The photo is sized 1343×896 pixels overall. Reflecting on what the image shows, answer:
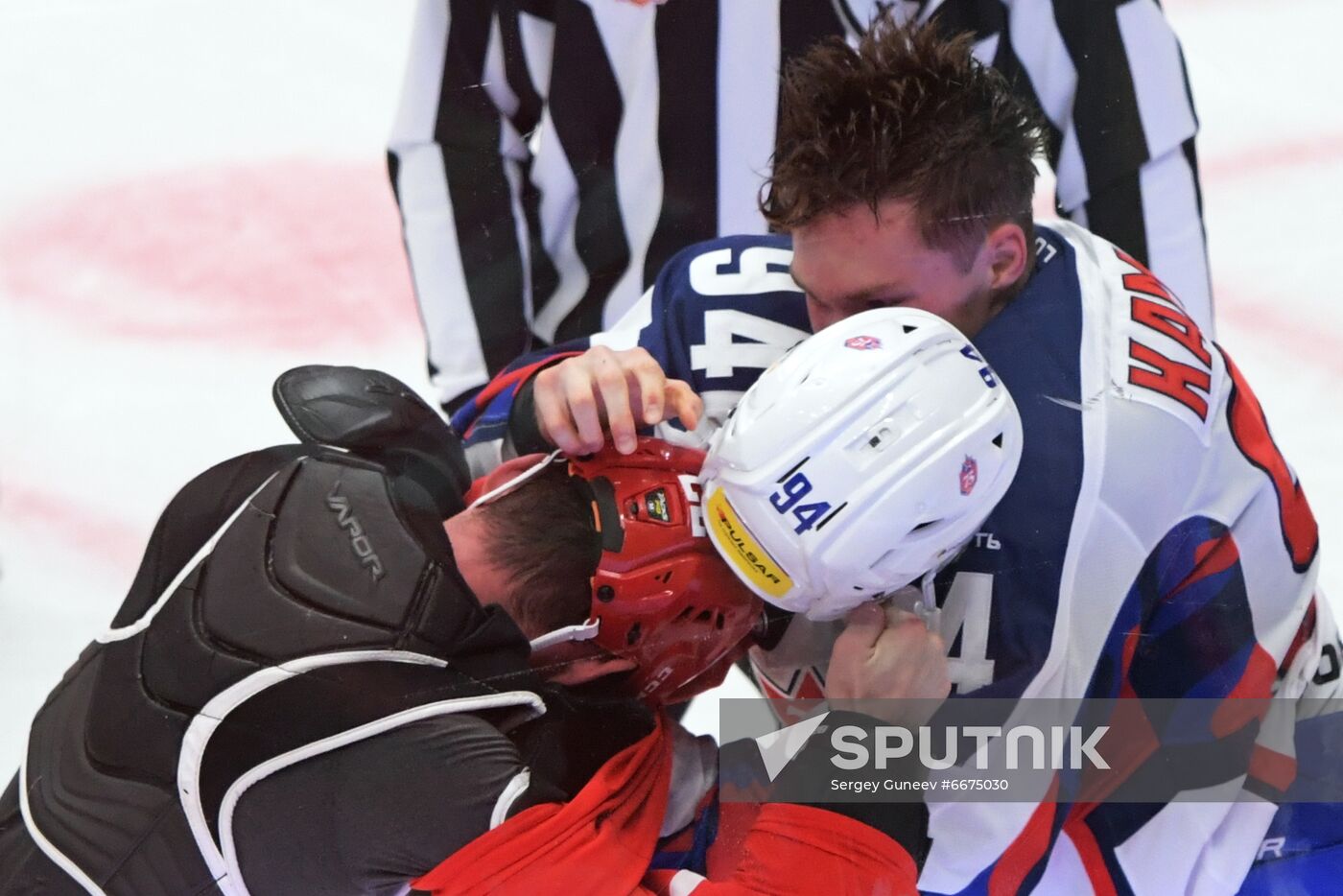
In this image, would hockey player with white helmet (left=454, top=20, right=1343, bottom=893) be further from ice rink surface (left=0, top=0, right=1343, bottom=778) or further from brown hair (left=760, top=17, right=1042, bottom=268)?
ice rink surface (left=0, top=0, right=1343, bottom=778)

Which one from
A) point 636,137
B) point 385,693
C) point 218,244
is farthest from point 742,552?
point 218,244

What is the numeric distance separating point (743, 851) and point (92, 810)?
51cm

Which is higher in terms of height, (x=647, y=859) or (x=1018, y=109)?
(x=1018, y=109)

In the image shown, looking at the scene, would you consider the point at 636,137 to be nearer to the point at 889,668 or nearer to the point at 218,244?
the point at 218,244

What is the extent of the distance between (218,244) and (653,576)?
1214 mm

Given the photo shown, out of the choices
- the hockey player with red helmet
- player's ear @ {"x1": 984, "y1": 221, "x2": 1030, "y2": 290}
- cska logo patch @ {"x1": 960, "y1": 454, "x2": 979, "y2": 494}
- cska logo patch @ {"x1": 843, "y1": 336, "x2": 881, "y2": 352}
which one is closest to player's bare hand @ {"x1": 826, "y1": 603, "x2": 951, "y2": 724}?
the hockey player with red helmet

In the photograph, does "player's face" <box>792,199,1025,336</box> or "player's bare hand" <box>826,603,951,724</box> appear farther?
"player's face" <box>792,199,1025,336</box>

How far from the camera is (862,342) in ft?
3.49

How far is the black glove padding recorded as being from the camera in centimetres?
110

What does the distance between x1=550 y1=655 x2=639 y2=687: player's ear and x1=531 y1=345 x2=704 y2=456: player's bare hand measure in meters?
0.18

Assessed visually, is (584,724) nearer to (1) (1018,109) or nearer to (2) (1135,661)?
(2) (1135,661)

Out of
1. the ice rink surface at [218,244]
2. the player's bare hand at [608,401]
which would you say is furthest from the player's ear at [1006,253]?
the ice rink surface at [218,244]

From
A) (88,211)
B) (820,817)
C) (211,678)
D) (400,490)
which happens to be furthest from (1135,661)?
(88,211)

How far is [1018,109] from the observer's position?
4.16 ft
